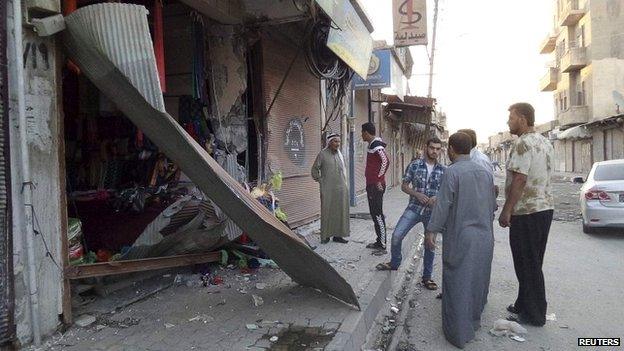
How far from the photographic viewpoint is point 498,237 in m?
9.42

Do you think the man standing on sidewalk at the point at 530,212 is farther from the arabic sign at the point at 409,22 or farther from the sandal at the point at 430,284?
the arabic sign at the point at 409,22

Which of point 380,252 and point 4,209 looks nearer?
point 4,209

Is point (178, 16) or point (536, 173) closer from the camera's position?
point (536, 173)

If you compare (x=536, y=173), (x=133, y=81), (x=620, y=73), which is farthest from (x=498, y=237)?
(x=620, y=73)

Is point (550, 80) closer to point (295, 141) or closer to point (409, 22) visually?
point (409, 22)

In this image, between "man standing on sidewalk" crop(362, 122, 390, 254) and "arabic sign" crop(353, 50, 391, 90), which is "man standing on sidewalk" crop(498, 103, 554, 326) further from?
"arabic sign" crop(353, 50, 391, 90)

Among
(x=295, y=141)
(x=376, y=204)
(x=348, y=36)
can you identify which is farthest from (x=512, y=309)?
(x=295, y=141)

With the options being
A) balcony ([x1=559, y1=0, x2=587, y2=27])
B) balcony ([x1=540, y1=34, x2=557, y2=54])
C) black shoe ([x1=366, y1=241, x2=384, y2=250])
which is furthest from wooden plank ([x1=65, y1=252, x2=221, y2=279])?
balcony ([x1=540, y1=34, x2=557, y2=54])

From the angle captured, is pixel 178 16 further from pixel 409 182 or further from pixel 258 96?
pixel 409 182

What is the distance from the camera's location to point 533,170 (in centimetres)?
425

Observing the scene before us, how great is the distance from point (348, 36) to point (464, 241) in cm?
405

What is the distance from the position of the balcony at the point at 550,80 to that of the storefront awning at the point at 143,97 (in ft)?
150

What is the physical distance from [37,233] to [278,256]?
1.95 m

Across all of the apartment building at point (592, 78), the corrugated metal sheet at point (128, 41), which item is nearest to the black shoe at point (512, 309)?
the corrugated metal sheet at point (128, 41)
